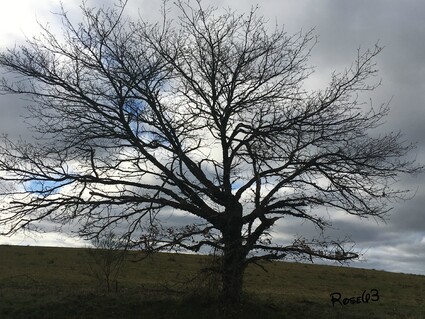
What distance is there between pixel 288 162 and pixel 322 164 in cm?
95

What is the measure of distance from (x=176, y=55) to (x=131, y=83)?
1789mm

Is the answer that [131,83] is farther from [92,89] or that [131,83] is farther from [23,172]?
[23,172]

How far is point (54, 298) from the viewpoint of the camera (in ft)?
50.3

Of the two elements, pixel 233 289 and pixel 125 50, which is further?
pixel 125 50

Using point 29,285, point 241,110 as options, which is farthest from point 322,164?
point 29,285

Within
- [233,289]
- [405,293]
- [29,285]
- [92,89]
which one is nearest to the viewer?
[233,289]

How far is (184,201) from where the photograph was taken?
13992mm

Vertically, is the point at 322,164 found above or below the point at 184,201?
above

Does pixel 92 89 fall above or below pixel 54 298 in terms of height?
above

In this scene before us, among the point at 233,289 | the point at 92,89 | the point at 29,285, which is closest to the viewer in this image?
the point at 233,289

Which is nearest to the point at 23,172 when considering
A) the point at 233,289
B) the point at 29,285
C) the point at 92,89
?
the point at 92,89

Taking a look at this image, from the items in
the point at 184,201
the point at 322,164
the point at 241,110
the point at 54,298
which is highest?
the point at 241,110

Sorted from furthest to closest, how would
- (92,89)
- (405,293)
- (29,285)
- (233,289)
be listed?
(405,293) < (29,285) < (92,89) < (233,289)

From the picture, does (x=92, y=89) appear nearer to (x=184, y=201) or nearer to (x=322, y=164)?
(x=184, y=201)
